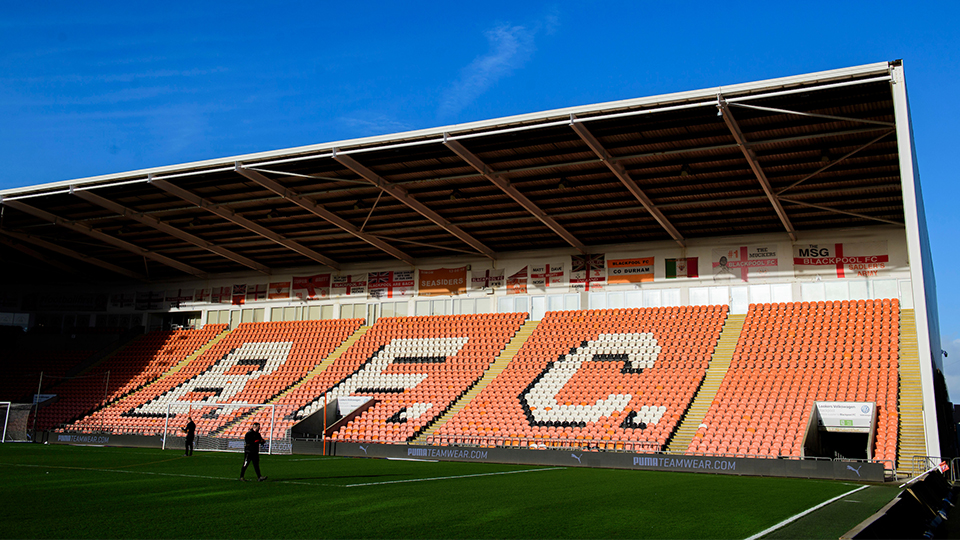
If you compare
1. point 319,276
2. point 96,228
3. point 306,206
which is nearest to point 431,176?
point 306,206

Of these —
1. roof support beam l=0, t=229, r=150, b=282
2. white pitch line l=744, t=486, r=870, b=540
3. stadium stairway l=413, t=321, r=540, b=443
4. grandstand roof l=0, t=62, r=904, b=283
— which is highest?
grandstand roof l=0, t=62, r=904, b=283

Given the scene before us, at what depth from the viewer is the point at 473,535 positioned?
8867 mm

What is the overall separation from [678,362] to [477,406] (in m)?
8.60

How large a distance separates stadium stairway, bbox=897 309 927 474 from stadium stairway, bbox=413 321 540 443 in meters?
15.8

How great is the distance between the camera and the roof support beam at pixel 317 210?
93.0 ft

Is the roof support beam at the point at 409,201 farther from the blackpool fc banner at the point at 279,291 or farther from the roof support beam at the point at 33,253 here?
the roof support beam at the point at 33,253

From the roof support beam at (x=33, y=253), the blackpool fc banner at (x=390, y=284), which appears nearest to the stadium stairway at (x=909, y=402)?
the blackpool fc banner at (x=390, y=284)

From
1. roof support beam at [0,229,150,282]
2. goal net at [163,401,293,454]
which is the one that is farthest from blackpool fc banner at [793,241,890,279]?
roof support beam at [0,229,150,282]

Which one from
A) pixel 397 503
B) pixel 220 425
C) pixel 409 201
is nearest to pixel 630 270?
pixel 409 201

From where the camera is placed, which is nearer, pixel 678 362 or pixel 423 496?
pixel 423 496

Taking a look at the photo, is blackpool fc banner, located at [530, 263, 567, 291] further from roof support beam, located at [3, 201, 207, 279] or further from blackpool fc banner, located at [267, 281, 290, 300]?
roof support beam, located at [3, 201, 207, 279]

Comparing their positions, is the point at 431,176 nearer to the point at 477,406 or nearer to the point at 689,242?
the point at 477,406

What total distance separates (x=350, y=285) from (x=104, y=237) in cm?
1315

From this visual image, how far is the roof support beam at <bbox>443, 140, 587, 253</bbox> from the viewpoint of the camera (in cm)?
2553
